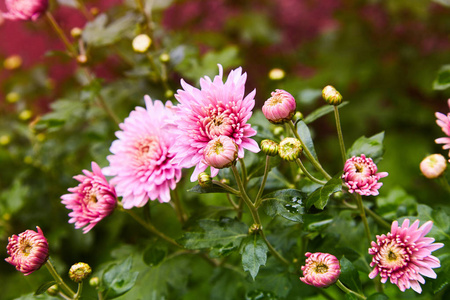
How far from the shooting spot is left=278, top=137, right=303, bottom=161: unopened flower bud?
61 centimetres

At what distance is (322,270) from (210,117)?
0.89ft

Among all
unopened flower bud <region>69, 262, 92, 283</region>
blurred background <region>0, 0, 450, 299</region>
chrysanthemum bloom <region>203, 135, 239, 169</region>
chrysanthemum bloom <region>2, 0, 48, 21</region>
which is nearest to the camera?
chrysanthemum bloom <region>203, 135, 239, 169</region>

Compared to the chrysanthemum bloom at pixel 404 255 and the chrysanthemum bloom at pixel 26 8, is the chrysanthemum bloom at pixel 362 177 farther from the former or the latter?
the chrysanthemum bloom at pixel 26 8

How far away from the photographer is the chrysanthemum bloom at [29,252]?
0.64 m

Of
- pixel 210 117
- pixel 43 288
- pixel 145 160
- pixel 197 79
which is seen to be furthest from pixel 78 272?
pixel 197 79

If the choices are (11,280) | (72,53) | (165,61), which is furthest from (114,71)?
(11,280)

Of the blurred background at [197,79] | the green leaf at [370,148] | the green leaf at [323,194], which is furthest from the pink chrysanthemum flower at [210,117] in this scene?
the blurred background at [197,79]

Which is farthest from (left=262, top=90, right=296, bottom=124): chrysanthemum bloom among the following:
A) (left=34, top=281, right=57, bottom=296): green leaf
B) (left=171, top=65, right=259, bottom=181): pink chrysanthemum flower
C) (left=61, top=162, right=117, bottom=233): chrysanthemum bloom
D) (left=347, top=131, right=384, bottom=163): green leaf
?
(left=34, top=281, right=57, bottom=296): green leaf

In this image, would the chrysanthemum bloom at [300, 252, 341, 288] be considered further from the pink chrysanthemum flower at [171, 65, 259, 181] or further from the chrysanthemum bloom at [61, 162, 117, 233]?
the chrysanthemum bloom at [61, 162, 117, 233]

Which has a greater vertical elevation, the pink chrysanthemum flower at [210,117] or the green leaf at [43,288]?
the pink chrysanthemum flower at [210,117]

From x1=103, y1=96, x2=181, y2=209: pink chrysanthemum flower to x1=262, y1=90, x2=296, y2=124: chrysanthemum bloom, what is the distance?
7.2 inches

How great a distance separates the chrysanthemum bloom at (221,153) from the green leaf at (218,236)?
0.17 metres

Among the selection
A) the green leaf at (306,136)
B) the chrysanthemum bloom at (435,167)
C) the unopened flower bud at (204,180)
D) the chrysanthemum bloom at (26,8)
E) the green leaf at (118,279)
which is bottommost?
the chrysanthemum bloom at (435,167)

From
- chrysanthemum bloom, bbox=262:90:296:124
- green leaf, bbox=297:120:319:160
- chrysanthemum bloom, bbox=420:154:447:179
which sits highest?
chrysanthemum bloom, bbox=262:90:296:124
